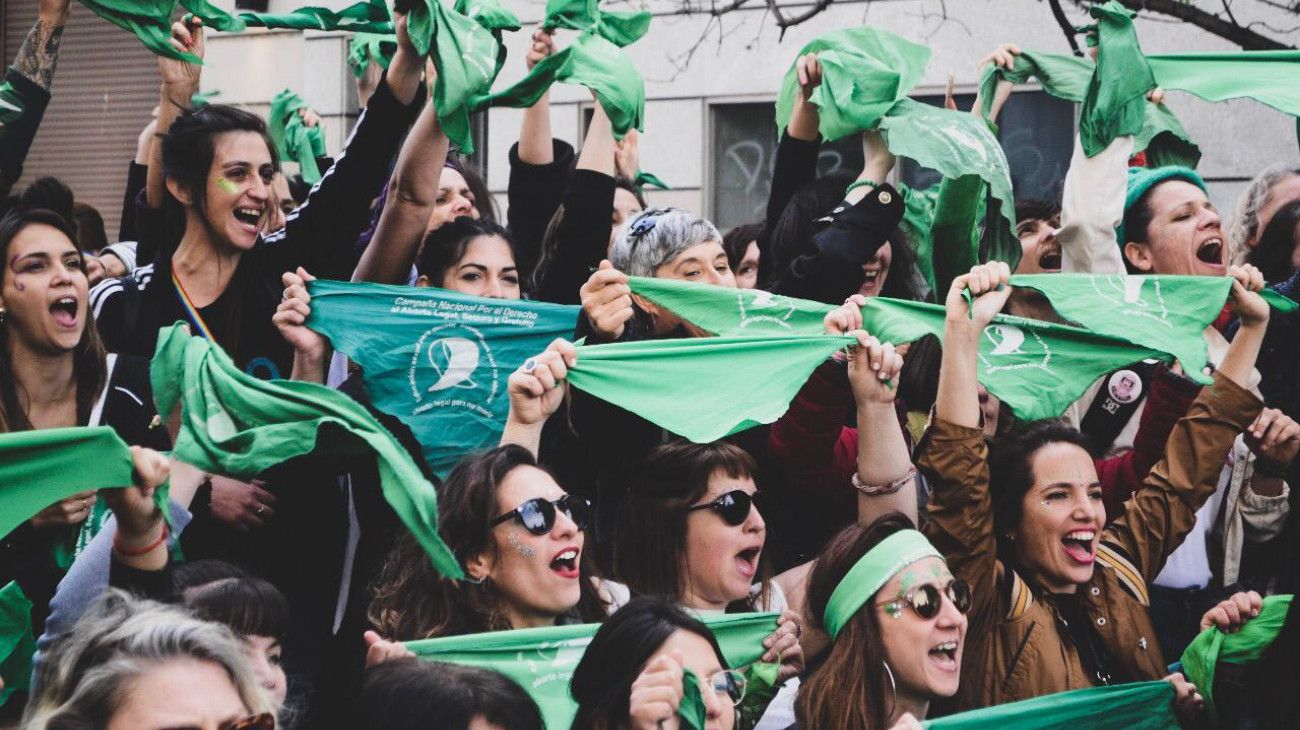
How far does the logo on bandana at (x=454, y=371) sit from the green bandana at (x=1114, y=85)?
1925 millimetres

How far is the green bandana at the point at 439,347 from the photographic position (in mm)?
4672

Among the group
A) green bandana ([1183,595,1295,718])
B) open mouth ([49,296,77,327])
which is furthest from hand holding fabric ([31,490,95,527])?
green bandana ([1183,595,1295,718])

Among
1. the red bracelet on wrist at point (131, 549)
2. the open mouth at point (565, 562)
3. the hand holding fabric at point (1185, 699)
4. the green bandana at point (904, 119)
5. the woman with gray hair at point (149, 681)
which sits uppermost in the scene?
the green bandana at point (904, 119)

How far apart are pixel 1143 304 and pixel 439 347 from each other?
1.99 m

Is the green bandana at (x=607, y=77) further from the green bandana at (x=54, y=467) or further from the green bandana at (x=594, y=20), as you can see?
the green bandana at (x=54, y=467)

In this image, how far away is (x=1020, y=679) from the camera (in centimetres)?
430

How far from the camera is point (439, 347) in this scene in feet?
15.6

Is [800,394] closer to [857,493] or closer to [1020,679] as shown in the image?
[857,493]

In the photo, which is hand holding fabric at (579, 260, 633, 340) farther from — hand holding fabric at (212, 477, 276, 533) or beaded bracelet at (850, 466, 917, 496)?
hand holding fabric at (212, 477, 276, 533)

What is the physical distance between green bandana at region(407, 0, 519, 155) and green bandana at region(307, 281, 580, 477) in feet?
1.62

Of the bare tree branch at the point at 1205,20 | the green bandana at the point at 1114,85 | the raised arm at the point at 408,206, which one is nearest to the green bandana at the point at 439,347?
the raised arm at the point at 408,206

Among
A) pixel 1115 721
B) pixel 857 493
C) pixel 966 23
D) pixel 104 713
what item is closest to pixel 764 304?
pixel 857 493

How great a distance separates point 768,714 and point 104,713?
2.07 meters

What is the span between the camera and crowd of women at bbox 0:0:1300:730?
3.95 m
